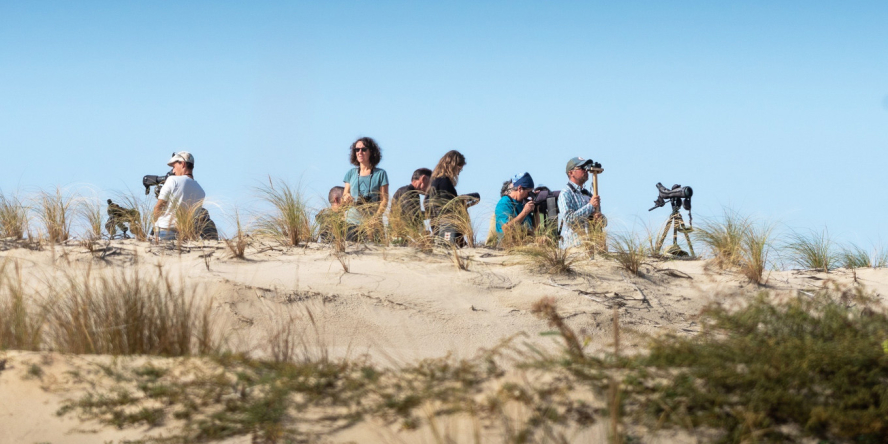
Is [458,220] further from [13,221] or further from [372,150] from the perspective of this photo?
[13,221]

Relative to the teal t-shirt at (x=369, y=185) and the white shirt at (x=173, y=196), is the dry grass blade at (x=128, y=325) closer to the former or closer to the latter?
the white shirt at (x=173, y=196)

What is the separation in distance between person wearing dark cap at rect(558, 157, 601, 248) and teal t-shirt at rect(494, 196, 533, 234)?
46 centimetres

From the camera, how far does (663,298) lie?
717cm

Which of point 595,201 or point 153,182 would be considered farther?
point 153,182

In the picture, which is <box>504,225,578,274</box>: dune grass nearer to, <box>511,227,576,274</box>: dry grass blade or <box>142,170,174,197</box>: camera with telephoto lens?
<box>511,227,576,274</box>: dry grass blade

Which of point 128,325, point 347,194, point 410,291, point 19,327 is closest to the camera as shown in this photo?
point 128,325

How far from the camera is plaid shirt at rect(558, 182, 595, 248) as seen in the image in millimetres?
7727

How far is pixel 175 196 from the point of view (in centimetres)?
768

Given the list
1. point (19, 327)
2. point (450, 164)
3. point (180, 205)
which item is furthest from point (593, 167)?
point (19, 327)

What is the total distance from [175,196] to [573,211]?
13.0 ft

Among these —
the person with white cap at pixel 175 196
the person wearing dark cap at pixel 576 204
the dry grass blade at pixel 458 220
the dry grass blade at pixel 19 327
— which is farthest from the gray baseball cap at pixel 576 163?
the dry grass blade at pixel 19 327

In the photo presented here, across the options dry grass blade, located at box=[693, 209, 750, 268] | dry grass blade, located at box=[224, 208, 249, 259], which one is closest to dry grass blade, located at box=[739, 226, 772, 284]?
dry grass blade, located at box=[693, 209, 750, 268]

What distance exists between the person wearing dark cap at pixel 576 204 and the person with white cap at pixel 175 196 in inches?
145

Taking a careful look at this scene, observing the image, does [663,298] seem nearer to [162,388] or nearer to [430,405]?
[430,405]
